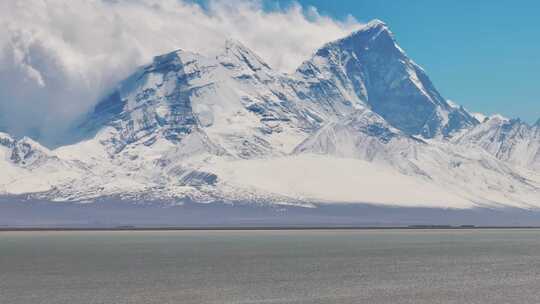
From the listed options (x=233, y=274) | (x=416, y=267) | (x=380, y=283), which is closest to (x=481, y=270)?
(x=416, y=267)

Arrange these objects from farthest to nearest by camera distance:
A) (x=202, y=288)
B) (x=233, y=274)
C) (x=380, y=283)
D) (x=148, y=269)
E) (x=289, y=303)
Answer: (x=148, y=269) < (x=233, y=274) < (x=380, y=283) < (x=202, y=288) < (x=289, y=303)

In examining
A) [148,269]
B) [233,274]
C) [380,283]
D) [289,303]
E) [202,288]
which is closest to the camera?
[289,303]

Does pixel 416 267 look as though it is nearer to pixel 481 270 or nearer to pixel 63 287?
pixel 481 270

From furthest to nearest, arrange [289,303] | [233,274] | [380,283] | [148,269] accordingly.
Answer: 1. [148,269]
2. [233,274]
3. [380,283]
4. [289,303]

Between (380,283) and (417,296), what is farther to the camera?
(380,283)

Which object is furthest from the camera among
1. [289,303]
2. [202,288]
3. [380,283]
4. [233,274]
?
[233,274]

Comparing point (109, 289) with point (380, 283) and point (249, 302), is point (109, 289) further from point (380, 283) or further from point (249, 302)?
point (380, 283)

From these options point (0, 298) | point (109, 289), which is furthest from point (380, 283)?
point (0, 298)

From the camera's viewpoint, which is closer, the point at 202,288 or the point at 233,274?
the point at 202,288

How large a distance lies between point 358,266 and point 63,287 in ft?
221

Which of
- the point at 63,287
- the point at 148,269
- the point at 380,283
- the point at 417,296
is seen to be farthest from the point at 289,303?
the point at 148,269

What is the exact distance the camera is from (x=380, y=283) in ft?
517

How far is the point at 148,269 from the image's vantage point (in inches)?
7446

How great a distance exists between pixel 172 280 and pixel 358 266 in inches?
1933
